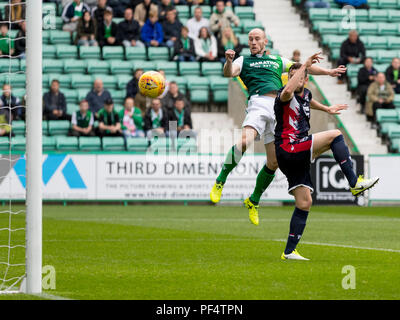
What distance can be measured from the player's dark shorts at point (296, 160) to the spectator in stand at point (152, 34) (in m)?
14.3

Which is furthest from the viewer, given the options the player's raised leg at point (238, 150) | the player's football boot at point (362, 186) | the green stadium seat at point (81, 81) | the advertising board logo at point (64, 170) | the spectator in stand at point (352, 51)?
the spectator in stand at point (352, 51)

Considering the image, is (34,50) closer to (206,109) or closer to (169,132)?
(169,132)

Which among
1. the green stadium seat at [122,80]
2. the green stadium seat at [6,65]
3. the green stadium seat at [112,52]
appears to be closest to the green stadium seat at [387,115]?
the green stadium seat at [122,80]

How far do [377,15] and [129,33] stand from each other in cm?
774

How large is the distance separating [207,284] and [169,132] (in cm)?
1263

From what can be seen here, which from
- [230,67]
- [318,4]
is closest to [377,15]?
[318,4]

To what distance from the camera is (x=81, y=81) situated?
21.4 m

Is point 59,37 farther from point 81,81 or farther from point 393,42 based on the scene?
point 393,42

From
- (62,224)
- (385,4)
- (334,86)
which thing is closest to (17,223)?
(62,224)

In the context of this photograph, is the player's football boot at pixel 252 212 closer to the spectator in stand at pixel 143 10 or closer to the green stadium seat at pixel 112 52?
the green stadium seat at pixel 112 52

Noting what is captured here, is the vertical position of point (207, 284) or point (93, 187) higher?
point (93, 187)

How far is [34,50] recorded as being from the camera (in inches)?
250

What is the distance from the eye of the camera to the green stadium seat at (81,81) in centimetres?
2136
